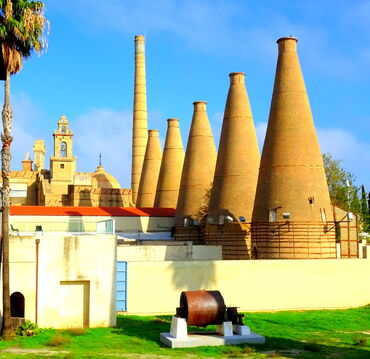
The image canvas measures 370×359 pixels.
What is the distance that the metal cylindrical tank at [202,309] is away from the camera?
15961 millimetres

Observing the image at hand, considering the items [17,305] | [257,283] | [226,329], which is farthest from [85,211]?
[226,329]

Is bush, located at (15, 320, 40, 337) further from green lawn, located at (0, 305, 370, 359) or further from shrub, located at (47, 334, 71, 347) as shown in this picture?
shrub, located at (47, 334, 71, 347)

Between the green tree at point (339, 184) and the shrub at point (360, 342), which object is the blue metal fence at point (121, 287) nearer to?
the shrub at point (360, 342)

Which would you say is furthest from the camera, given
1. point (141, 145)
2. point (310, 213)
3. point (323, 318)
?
point (141, 145)

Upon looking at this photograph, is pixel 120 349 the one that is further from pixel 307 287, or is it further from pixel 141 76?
pixel 141 76

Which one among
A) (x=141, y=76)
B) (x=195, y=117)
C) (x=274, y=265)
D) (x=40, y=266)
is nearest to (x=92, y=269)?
(x=40, y=266)

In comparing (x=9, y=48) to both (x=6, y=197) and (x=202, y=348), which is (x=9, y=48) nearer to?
(x=6, y=197)

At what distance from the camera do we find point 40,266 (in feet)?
60.0

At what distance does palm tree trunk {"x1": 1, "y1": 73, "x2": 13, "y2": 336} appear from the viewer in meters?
17.0

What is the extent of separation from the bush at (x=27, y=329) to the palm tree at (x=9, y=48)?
440 mm

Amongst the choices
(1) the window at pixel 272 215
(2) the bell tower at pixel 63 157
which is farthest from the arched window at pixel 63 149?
(1) the window at pixel 272 215

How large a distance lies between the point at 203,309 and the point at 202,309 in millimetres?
32

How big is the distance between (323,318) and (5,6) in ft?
49.0

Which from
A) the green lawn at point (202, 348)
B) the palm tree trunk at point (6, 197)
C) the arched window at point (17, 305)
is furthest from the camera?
the arched window at point (17, 305)
